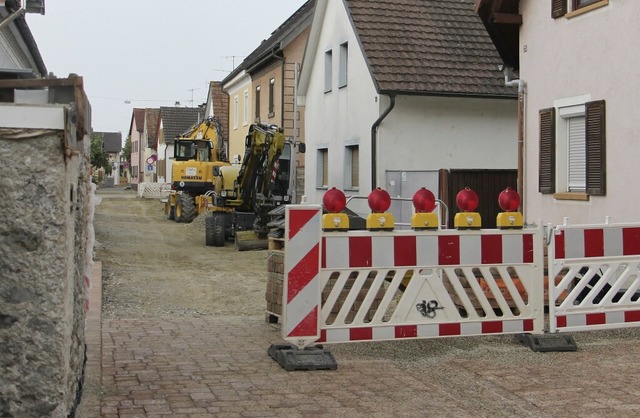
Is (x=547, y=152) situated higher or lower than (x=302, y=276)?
higher

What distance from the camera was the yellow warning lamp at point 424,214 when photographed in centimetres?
774

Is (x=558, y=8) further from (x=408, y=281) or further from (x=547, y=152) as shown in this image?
(x=408, y=281)

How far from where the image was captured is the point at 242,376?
704cm

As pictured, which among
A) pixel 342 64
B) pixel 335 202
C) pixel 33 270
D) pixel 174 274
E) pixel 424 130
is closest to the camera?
pixel 33 270

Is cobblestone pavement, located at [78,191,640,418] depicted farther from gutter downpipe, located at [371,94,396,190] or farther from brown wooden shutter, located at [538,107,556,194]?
gutter downpipe, located at [371,94,396,190]

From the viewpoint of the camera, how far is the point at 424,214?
7781 millimetres

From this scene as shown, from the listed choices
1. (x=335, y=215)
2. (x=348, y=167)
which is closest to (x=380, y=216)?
(x=335, y=215)

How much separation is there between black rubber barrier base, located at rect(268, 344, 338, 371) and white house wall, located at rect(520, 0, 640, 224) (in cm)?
705

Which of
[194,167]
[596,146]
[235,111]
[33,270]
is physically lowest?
[33,270]

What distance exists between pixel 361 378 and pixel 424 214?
1585 mm

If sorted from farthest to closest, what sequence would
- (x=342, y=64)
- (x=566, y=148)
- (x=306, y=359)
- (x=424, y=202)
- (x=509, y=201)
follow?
(x=342, y=64) < (x=566, y=148) < (x=509, y=201) < (x=424, y=202) < (x=306, y=359)

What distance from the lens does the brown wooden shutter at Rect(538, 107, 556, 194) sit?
1520 centimetres

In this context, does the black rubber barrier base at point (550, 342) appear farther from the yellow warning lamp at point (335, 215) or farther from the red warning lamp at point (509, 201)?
the yellow warning lamp at point (335, 215)

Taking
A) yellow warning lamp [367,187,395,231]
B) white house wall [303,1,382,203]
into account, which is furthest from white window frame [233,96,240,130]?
yellow warning lamp [367,187,395,231]
